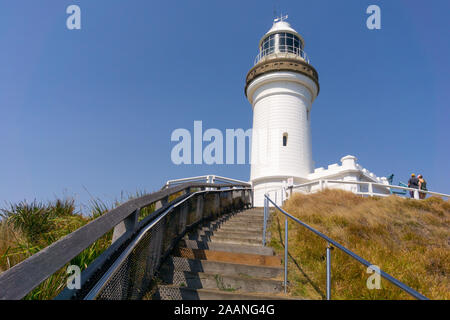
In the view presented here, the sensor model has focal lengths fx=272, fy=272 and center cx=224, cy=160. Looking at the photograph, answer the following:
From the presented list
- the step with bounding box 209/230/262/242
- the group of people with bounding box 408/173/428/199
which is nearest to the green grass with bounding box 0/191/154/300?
the step with bounding box 209/230/262/242

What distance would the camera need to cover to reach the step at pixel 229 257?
4730 mm

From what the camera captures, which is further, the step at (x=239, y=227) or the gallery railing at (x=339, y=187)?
the gallery railing at (x=339, y=187)

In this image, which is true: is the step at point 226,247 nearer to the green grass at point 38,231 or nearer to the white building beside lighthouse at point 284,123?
the green grass at point 38,231

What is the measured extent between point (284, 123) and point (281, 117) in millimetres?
467

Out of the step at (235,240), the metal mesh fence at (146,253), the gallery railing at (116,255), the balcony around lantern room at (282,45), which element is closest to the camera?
the gallery railing at (116,255)

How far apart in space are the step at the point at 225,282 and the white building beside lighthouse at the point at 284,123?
482 inches

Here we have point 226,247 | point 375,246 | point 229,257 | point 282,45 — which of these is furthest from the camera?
point 282,45

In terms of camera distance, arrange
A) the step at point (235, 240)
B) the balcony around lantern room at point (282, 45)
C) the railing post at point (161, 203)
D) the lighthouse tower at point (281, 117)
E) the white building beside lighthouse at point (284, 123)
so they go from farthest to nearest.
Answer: the balcony around lantern room at point (282, 45), the lighthouse tower at point (281, 117), the white building beside lighthouse at point (284, 123), the step at point (235, 240), the railing post at point (161, 203)

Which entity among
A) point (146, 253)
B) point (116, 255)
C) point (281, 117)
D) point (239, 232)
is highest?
point (281, 117)

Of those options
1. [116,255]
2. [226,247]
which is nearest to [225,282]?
[226,247]

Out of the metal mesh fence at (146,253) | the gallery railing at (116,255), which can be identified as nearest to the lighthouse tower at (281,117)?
the metal mesh fence at (146,253)

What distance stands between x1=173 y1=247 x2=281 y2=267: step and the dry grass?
41cm

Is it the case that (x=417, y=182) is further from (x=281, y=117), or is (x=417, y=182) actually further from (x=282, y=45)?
(x=282, y=45)

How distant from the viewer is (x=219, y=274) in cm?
402
